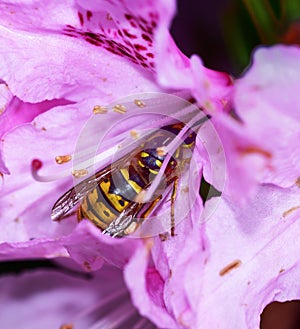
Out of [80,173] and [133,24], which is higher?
[133,24]

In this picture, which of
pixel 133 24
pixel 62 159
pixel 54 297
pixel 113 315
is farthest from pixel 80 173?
pixel 54 297

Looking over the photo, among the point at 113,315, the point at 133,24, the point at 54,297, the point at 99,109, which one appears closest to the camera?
the point at 133,24

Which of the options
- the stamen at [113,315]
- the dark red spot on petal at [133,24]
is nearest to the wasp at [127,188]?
the dark red spot on petal at [133,24]

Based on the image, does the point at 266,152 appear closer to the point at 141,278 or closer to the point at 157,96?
the point at 141,278

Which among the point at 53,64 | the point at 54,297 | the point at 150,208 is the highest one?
the point at 53,64

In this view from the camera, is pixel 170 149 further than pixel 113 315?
No

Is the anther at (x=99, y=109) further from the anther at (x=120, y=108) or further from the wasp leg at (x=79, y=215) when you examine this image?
the wasp leg at (x=79, y=215)

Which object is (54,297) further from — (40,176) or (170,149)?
(170,149)

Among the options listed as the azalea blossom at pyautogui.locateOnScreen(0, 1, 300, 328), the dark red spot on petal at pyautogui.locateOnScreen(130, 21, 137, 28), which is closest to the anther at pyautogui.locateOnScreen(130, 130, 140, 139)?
the azalea blossom at pyautogui.locateOnScreen(0, 1, 300, 328)
